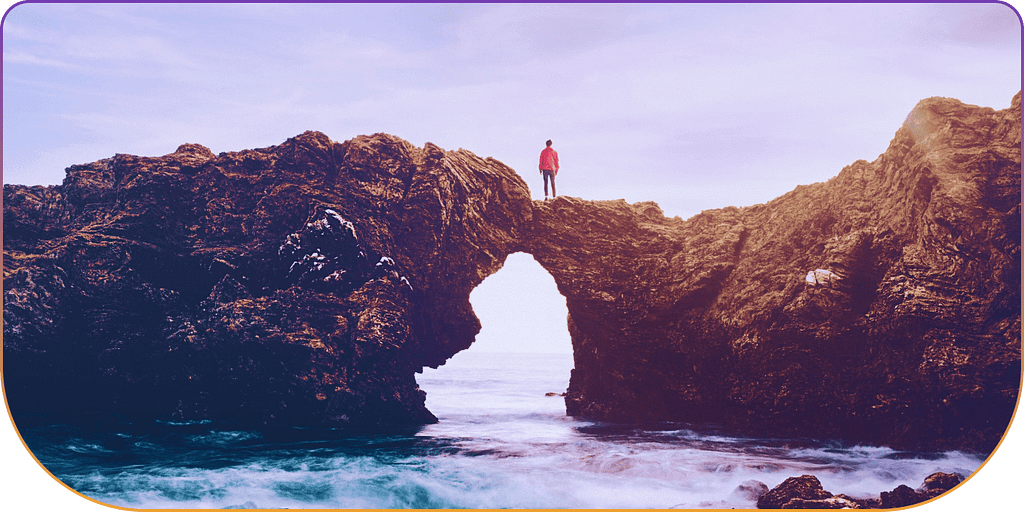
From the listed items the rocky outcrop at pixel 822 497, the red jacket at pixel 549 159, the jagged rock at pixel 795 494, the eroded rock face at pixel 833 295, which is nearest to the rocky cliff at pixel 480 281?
the eroded rock face at pixel 833 295

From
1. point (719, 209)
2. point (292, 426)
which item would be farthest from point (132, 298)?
point (719, 209)

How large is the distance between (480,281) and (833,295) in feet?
30.4

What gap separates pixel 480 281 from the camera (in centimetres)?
2044

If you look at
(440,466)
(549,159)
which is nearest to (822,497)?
(440,466)

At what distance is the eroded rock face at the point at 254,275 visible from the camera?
18438 millimetres

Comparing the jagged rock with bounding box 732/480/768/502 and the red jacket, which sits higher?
the red jacket

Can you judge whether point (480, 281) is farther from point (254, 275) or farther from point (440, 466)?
point (254, 275)

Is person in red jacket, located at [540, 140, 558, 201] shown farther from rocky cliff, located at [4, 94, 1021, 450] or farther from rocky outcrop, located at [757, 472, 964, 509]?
rocky outcrop, located at [757, 472, 964, 509]

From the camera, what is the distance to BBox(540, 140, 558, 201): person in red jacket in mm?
19625

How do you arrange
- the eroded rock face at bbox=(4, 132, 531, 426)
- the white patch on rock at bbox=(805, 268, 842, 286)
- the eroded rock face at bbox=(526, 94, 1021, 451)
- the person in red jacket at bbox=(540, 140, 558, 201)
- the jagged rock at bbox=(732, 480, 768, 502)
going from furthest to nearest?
1. the person in red jacket at bbox=(540, 140, 558, 201)
2. the eroded rock face at bbox=(4, 132, 531, 426)
3. the white patch on rock at bbox=(805, 268, 842, 286)
4. the eroded rock face at bbox=(526, 94, 1021, 451)
5. the jagged rock at bbox=(732, 480, 768, 502)

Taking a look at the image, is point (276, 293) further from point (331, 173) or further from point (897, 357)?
point (897, 357)

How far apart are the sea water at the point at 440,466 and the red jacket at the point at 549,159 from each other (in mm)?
7346

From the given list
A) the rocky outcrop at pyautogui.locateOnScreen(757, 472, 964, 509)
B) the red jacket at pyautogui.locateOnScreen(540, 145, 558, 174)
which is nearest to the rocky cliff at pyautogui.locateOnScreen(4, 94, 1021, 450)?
the red jacket at pyautogui.locateOnScreen(540, 145, 558, 174)

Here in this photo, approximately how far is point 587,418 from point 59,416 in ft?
45.5
